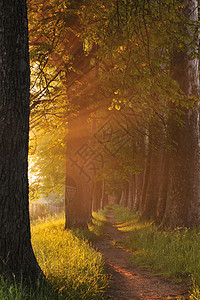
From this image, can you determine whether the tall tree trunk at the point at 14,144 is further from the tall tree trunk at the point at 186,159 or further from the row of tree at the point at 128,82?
the tall tree trunk at the point at 186,159

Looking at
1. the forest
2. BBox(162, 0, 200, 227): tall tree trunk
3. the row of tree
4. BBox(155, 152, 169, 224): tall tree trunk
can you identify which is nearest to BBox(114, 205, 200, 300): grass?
the forest

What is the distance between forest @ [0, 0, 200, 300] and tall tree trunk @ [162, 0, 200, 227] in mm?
31

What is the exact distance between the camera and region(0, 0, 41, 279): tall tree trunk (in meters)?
3.39

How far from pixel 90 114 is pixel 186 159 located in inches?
166

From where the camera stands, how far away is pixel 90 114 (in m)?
10.9

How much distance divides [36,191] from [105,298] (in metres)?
8.75

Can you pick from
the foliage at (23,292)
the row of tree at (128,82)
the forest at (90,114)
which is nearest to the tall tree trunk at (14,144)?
the forest at (90,114)

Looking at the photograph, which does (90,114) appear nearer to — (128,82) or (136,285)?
(128,82)

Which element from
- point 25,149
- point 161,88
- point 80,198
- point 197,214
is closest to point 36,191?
point 80,198

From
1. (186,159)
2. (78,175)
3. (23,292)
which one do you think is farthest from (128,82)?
(23,292)

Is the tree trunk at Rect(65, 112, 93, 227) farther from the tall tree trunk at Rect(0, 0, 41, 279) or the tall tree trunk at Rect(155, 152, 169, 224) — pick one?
the tall tree trunk at Rect(0, 0, 41, 279)

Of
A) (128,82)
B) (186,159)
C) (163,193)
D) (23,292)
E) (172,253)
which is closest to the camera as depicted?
(23,292)

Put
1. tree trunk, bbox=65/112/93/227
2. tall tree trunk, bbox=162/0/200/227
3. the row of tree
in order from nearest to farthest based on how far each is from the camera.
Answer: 1. the row of tree
2. tall tree trunk, bbox=162/0/200/227
3. tree trunk, bbox=65/112/93/227

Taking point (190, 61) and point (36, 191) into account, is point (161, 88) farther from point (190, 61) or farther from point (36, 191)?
point (36, 191)
